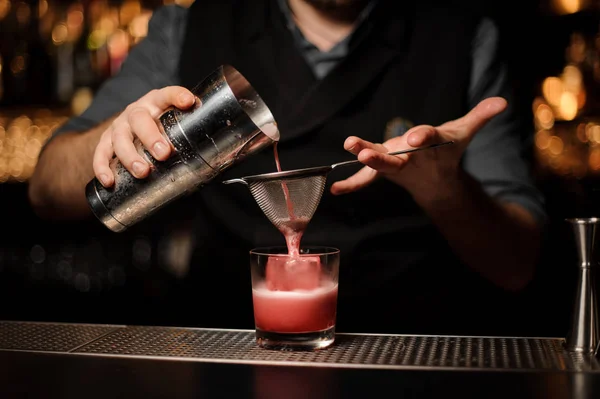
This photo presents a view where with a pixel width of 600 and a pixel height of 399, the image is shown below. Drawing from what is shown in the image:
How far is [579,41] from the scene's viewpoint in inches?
129

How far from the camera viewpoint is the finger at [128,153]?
1.27 meters

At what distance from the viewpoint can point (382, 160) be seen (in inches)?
50.0

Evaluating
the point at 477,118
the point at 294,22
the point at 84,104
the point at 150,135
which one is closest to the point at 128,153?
the point at 150,135

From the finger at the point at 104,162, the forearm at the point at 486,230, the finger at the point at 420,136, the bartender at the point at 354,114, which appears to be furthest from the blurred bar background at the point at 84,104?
the finger at the point at 420,136

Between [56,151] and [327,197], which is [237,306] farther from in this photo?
[56,151]

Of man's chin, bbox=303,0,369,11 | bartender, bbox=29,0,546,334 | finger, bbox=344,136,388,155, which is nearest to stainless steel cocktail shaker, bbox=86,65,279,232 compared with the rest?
finger, bbox=344,136,388,155

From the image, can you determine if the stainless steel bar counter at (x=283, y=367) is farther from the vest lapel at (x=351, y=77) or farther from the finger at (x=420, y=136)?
the vest lapel at (x=351, y=77)

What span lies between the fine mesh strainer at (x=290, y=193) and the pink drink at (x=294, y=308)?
148 millimetres

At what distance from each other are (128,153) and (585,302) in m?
0.82

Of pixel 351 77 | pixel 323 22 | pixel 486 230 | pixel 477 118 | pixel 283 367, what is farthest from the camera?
pixel 323 22

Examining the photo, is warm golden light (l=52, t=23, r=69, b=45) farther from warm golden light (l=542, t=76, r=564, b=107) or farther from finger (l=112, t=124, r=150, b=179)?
finger (l=112, t=124, r=150, b=179)

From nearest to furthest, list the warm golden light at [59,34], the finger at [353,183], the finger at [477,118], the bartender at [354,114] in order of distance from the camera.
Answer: the finger at [477,118], the finger at [353,183], the bartender at [354,114], the warm golden light at [59,34]

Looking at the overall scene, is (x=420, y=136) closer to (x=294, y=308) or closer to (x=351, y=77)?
(x=294, y=308)

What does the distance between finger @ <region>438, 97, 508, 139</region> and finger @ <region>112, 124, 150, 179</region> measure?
1.81 ft
